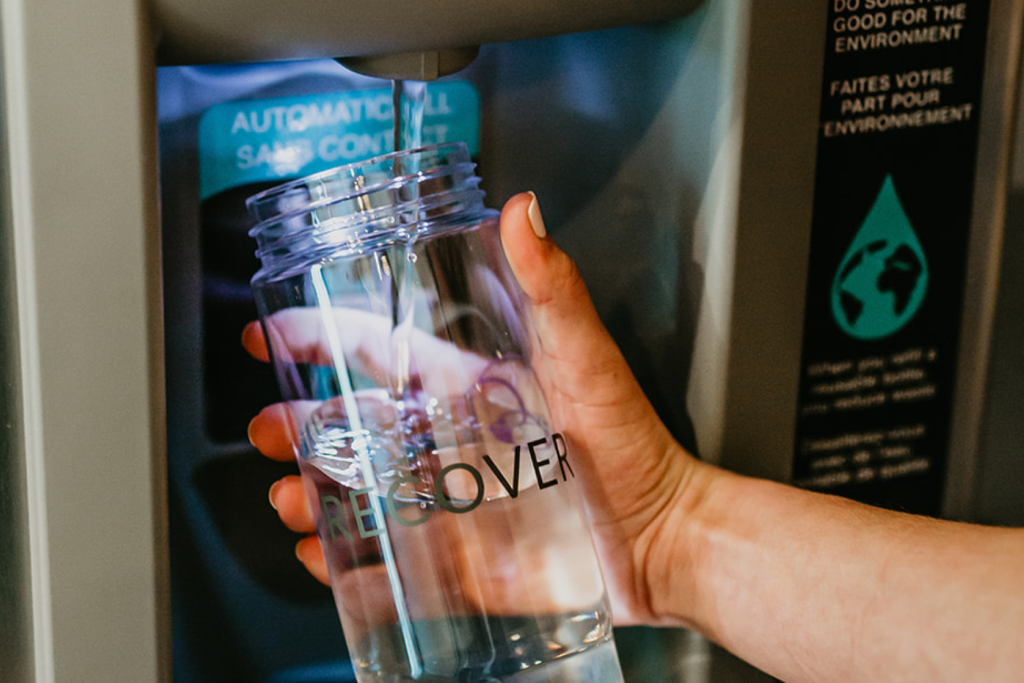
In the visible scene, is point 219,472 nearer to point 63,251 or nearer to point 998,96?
point 63,251

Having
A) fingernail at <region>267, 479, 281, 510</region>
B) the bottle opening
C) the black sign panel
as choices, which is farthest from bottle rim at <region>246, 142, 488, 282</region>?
the black sign panel

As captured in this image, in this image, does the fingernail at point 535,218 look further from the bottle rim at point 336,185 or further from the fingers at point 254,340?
the fingers at point 254,340

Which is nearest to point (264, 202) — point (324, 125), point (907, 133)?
point (324, 125)

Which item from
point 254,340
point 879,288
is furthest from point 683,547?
Answer: point 254,340

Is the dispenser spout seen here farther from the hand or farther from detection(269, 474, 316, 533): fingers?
detection(269, 474, 316, 533): fingers

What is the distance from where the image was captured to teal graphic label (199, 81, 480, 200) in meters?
0.62

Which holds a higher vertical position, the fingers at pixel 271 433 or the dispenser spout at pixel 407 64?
the dispenser spout at pixel 407 64

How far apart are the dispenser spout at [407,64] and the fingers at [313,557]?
1.03 ft

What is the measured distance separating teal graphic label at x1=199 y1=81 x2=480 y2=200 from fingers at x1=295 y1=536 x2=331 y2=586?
0.79 feet

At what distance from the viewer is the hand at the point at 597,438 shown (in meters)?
0.65

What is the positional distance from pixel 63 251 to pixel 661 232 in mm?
384

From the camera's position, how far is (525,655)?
0.62 m

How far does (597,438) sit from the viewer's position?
72 cm

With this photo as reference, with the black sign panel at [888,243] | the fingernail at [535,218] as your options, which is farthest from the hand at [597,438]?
the black sign panel at [888,243]
